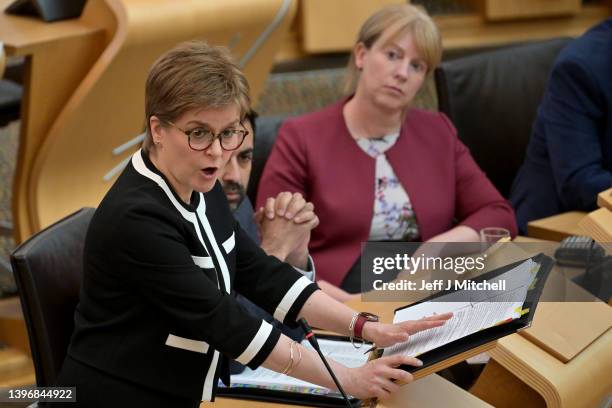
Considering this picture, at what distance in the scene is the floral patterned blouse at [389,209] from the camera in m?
2.60

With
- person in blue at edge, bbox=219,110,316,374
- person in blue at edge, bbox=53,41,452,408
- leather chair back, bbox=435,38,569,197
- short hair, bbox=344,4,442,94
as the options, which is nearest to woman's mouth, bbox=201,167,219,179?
person in blue at edge, bbox=53,41,452,408

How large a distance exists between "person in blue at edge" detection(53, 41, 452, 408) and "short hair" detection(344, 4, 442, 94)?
1.19 m

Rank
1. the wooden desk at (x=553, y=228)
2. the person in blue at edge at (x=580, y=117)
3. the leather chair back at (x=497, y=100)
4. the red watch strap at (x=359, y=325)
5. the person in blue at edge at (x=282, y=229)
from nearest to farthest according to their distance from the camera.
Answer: the red watch strap at (x=359, y=325), the person in blue at edge at (x=282, y=229), the wooden desk at (x=553, y=228), the person in blue at edge at (x=580, y=117), the leather chair back at (x=497, y=100)

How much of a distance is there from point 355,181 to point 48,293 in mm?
1129

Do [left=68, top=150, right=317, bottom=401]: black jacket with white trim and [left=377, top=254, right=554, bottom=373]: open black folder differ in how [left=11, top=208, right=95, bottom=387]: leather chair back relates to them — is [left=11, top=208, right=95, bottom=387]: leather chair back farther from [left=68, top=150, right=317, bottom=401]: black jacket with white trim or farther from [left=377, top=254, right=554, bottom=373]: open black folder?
[left=377, top=254, right=554, bottom=373]: open black folder

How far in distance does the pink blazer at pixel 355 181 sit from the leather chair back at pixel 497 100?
49cm

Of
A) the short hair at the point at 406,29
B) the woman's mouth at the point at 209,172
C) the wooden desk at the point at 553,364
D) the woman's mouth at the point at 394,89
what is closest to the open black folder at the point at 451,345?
the wooden desk at the point at 553,364

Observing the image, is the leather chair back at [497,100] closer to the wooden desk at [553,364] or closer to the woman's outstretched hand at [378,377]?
the wooden desk at [553,364]

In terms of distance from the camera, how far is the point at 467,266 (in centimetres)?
212

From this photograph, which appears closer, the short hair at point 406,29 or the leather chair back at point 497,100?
the short hair at point 406,29

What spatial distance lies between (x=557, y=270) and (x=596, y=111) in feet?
2.90

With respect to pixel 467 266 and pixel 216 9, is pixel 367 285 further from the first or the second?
pixel 216 9

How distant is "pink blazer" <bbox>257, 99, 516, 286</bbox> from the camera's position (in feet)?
8.44

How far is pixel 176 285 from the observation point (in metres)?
1.38
